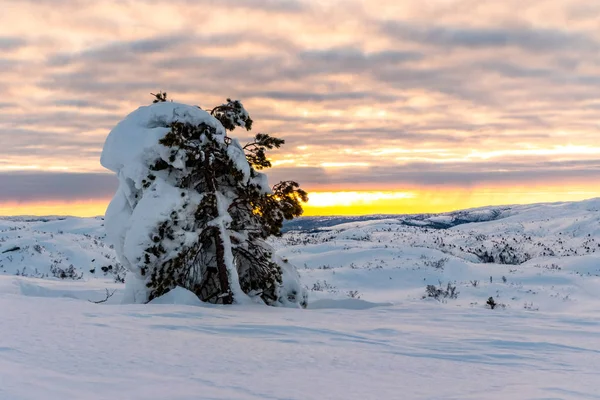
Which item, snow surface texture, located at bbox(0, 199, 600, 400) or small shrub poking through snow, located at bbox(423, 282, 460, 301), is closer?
snow surface texture, located at bbox(0, 199, 600, 400)

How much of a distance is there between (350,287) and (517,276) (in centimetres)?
699

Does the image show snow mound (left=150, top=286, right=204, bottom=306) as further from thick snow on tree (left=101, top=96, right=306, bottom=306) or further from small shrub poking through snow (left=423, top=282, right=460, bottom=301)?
small shrub poking through snow (left=423, top=282, right=460, bottom=301)

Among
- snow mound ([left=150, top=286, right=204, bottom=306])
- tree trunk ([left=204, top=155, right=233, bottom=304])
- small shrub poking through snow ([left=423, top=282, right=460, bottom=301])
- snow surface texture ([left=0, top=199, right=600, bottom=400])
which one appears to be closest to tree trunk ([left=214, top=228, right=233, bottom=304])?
tree trunk ([left=204, top=155, right=233, bottom=304])

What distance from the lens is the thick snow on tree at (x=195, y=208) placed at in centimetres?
1069

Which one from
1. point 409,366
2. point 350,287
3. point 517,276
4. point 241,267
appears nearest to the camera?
point 409,366

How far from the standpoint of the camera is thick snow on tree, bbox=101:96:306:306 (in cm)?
1069

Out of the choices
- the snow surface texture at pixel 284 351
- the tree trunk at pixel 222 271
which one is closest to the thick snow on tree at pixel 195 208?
the tree trunk at pixel 222 271

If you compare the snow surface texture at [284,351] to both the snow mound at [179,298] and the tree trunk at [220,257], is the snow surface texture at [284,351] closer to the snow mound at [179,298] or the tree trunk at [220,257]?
the snow mound at [179,298]

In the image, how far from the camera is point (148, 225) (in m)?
10.6

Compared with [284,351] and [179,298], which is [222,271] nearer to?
[179,298]

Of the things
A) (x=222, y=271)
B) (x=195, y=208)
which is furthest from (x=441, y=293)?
(x=195, y=208)

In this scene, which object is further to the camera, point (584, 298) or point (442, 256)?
point (442, 256)

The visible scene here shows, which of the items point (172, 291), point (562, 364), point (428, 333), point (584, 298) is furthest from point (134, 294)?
point (584, 298)

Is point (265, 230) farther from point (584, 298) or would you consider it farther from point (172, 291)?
point (584, 298)
